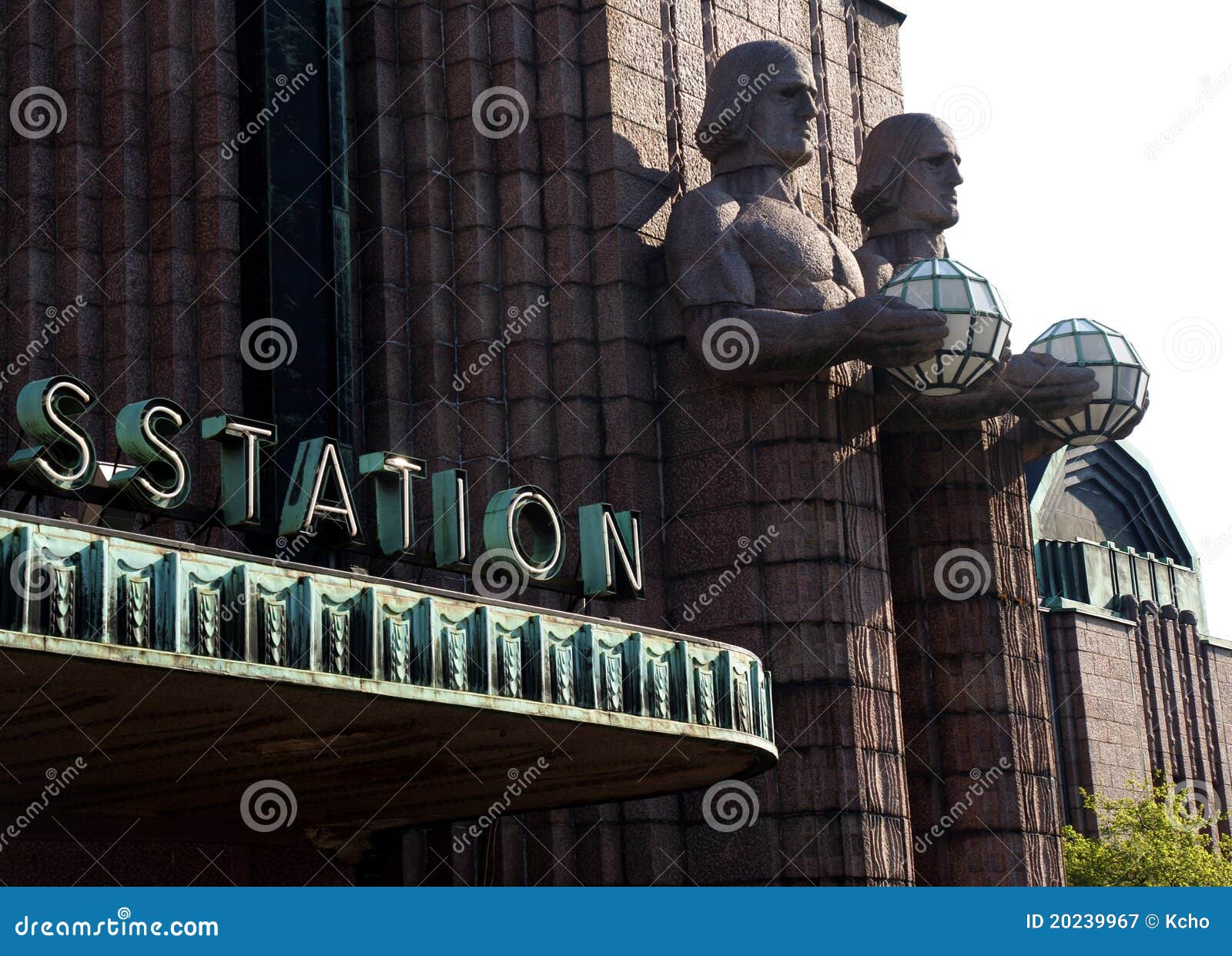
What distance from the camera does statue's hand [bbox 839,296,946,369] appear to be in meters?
27.7

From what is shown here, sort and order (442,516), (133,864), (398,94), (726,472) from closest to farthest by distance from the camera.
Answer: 1. (442,516)
2. (133,864)
3. (726,472)
4. (398,94)

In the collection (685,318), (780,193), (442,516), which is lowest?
(442,516)

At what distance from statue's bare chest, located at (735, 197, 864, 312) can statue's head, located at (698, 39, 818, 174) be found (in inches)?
33.8

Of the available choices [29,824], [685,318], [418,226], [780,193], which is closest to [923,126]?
[780,193]

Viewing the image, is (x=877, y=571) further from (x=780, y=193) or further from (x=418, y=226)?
(x=418, y=226)

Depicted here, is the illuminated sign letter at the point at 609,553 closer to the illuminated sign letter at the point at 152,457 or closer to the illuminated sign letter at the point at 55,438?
the illuminated sign letter at the point at 152,457

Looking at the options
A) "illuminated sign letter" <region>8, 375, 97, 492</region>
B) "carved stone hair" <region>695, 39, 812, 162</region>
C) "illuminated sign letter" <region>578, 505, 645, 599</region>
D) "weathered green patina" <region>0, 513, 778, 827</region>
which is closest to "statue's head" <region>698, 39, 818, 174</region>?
"carved stone hair" <region>695, 39, 812, 162</region>

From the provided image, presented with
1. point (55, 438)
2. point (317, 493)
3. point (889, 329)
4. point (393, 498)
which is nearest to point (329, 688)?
point (317, 493)

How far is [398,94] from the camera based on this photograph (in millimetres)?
30453

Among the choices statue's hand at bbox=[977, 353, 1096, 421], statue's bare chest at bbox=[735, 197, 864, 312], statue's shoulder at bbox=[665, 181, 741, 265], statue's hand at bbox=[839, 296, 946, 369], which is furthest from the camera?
statue's hand at bbox=[977, 353, 1096, 421]

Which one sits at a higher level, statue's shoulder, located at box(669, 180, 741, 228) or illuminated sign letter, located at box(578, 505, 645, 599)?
statue's shoulder, located at box(669, 180, 741, 228)

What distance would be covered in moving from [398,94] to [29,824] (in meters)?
11.4

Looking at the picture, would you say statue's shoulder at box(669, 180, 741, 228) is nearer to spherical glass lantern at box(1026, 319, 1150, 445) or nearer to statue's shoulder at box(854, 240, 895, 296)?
statue's shoulder at box(854, 240, 895, 296)

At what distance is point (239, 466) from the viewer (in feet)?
75.1
